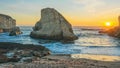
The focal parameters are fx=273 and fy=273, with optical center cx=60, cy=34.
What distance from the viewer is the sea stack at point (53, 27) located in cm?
6206

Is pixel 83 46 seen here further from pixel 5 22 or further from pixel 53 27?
pixel 5 22

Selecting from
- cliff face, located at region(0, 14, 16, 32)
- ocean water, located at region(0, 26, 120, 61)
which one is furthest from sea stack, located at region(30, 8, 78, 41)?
cliff face, located at region(0, 14, 16, 32)

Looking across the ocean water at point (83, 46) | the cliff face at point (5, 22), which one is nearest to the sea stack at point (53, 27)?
the ocean water at point (83, 46)

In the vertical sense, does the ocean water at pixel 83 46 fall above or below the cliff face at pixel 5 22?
below

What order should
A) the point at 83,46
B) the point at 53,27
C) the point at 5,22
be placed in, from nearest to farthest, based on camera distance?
the point at 83,46 < the point at 53,27 < the point at 5,22

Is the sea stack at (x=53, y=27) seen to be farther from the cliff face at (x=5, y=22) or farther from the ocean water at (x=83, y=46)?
the cliff face at (x=5, y=22)

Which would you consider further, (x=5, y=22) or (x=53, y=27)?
(x=5, y=22)

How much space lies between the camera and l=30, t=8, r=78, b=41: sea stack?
6206 cm

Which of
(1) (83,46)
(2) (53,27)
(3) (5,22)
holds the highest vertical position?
(3) (5,22)

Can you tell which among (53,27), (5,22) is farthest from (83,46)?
(5,22)

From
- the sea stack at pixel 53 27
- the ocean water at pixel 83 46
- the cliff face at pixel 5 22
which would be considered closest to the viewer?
the ocean water at pixel 83 46

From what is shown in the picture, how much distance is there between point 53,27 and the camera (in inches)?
2549

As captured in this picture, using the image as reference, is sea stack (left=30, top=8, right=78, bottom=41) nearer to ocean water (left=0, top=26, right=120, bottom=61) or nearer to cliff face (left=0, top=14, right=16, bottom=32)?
ocean water (left=0, top=26, right=120, bottom=61)

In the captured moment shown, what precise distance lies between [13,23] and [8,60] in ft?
400
